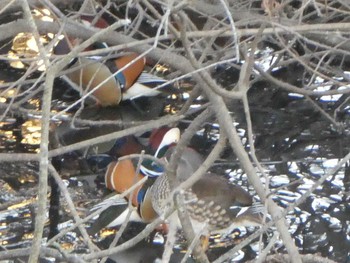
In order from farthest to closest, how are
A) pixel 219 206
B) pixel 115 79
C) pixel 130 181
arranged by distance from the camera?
1. pixel 115 79
2. pixel 130 181
3. pixel 219 206

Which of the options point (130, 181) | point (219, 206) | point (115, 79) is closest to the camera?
point (219, 206)

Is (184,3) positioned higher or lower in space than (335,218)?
higher

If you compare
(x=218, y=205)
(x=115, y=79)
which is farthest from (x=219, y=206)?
(x=115, y=79)

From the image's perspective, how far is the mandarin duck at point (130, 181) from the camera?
14.3ft

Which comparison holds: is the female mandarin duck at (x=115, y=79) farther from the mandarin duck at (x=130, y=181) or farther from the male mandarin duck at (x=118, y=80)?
the mandarin duck at (x=130, y=181)

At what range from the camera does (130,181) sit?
15.1ft

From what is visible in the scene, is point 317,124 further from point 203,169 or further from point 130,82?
point 203,169

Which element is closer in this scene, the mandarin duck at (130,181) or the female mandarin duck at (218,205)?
the female mandarin duck at (218,205)

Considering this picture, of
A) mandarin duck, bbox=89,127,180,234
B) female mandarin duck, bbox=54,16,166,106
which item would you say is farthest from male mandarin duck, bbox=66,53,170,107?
mandarin duck, bbox=89,127,180,234

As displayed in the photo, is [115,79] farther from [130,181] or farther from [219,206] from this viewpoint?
[219,206]

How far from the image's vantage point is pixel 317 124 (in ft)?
17.2

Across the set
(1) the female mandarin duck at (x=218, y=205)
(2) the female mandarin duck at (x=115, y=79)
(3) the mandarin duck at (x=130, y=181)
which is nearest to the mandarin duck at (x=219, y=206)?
(1) the female mandarin duck at (x=218, y=205)

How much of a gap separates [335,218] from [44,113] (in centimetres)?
265

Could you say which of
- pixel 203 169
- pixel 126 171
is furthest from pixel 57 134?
pixel 203 169
